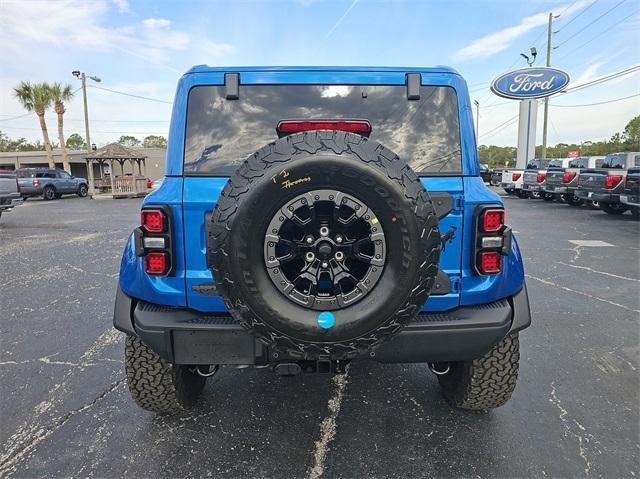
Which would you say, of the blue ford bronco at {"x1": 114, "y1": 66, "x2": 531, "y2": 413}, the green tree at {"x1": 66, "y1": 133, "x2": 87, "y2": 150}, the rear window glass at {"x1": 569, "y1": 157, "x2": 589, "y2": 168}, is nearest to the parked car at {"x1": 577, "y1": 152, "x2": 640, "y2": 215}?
the rear window glass at {"x1": 569, "y1": 157, "x2": 589, "y2": 168}

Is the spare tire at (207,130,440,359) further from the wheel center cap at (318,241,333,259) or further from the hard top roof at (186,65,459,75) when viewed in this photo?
the hard top roof at (186,65,459,75)

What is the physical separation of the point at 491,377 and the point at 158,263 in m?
2.02

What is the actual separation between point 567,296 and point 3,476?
18.5 ft

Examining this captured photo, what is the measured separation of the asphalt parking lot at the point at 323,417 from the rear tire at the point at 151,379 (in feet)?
0.56

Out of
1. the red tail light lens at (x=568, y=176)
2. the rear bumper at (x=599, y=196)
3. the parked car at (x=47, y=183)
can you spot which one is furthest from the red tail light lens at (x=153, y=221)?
the parked car at (x=47, y=183)

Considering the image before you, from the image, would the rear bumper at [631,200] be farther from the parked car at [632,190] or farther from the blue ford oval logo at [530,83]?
the blue ford oval logo at [530,83]

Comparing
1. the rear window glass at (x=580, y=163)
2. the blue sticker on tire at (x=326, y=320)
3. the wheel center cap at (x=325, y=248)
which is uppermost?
the rear window glass at (x=580, y=163)

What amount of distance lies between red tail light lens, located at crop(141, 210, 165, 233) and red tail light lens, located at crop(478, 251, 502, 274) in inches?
66.3

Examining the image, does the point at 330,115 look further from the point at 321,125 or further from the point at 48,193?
the point at 48,193

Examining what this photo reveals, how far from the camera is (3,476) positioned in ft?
7.37

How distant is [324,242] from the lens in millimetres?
1955

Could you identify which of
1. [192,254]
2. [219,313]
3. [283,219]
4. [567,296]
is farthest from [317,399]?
[567,296]

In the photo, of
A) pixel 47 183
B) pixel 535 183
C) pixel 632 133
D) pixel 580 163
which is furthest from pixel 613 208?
pixel 632 133

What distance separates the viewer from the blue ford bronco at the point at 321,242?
6.24 ft
